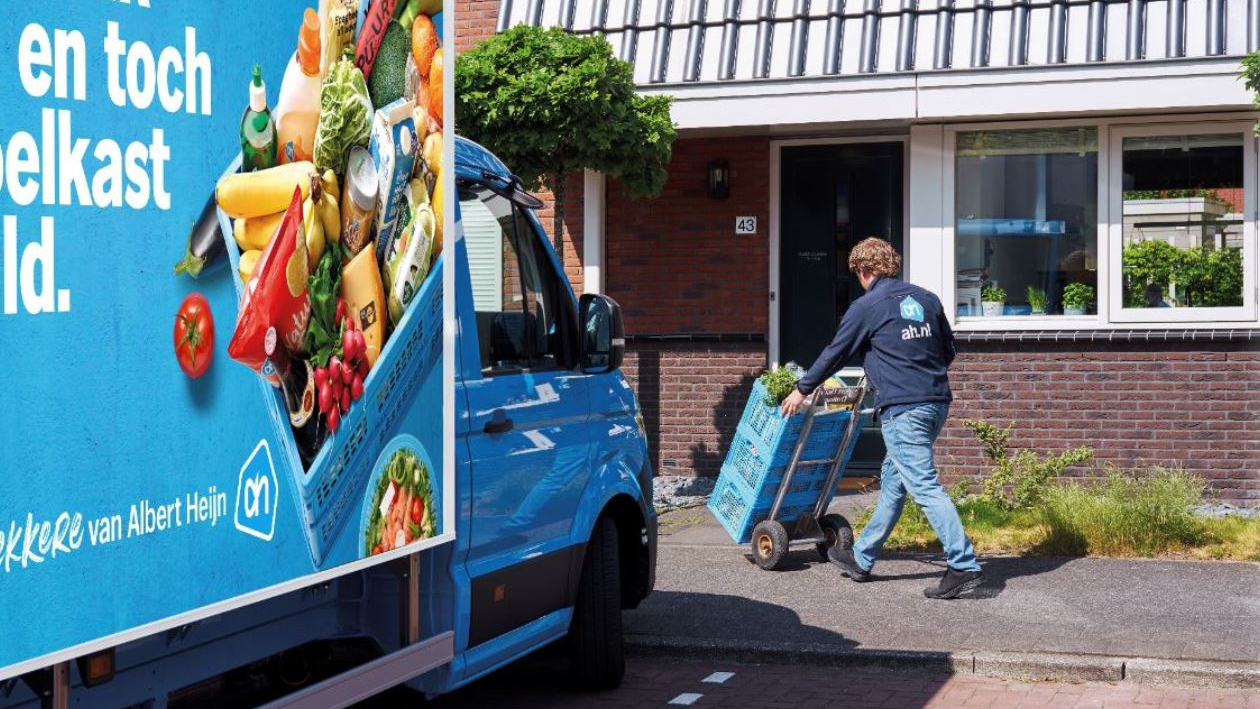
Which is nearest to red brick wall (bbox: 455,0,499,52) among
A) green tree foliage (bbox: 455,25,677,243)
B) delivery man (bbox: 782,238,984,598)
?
green tree foliage (bbox: 455,25,677,243)

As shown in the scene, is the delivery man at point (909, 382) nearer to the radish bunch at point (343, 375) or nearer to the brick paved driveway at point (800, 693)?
the brick paved driveway at point (800, 693)

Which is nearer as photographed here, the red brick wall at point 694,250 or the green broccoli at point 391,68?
the green broccoli at point 391,68

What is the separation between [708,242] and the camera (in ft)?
41.4

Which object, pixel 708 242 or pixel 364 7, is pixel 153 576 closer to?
pixel 364 7

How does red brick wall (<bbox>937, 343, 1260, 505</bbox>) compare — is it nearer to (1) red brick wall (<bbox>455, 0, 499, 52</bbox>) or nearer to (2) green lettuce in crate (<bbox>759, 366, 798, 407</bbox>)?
(2) green lettuce in crate (<bbox>759, 366, 798, 407</bbox>)

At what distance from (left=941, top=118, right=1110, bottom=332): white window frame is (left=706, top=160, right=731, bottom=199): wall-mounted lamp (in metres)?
1.75

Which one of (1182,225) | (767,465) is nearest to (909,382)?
(767,465)

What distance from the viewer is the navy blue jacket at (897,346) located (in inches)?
320

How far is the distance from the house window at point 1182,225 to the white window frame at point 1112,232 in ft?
0.08

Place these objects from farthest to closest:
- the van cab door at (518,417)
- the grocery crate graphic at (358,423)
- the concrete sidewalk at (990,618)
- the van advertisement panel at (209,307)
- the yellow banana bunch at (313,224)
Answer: the concrete sidewalk at (990,618)
the van cab door at (518,417)
the yellow banana bunch at (313,224)
the grocery crate graphic at (358,423)
the van advertisement panel at (209,307)

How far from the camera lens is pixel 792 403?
8.30 meters

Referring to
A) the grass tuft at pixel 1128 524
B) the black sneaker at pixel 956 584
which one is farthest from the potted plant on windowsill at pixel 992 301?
the black sneaker at pixel 956 584

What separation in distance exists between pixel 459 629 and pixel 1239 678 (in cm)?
341

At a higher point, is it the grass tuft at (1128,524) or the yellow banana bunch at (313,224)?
the yellow banana bunch at (313,224)
